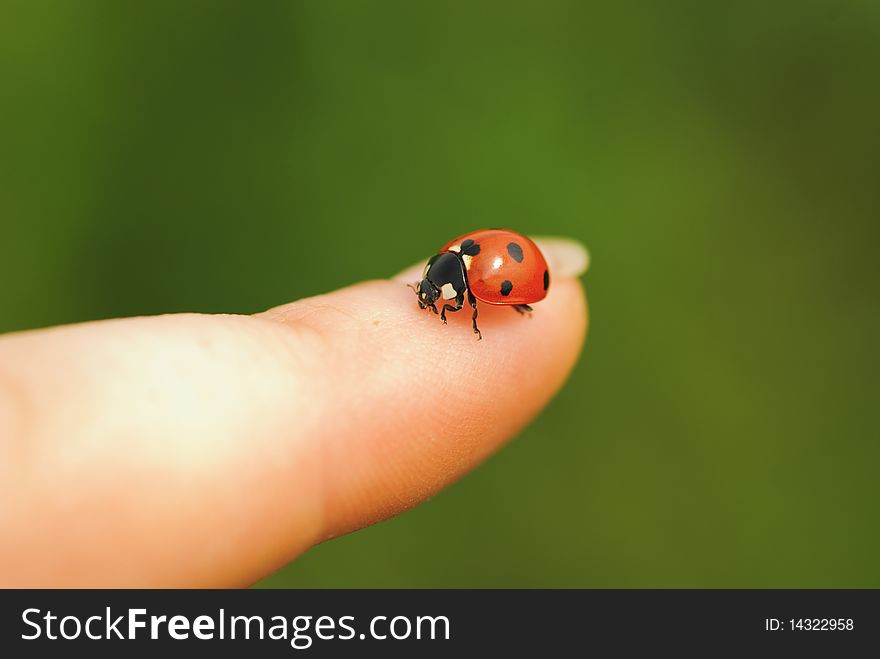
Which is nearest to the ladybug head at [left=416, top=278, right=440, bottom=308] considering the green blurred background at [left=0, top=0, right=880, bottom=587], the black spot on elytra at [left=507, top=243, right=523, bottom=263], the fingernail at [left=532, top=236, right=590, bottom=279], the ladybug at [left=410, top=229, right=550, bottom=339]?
the ladybug at [left=410, top=229, right=550, bottom=339]

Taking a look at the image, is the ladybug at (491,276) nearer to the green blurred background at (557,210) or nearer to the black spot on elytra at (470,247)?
the black spot on elytra at (470,247)

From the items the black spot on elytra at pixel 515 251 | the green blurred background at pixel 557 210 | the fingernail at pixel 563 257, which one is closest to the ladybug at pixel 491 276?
the black spot on elytra at pixel 515 251

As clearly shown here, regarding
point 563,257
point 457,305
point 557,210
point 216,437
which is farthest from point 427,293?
point 557,210

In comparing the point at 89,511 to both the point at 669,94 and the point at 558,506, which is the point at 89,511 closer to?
the point at 558,506

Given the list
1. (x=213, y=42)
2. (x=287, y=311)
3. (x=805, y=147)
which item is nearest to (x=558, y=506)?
(x=287, y=311)

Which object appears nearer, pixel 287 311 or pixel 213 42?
pixel 287 311
